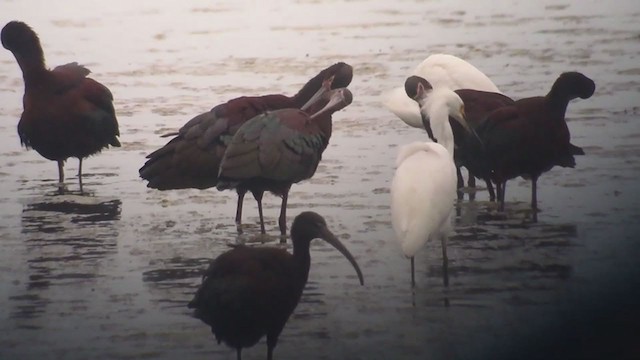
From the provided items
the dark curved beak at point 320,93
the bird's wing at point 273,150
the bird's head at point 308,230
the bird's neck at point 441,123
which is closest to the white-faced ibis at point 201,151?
the dark curved beak at point 320,93

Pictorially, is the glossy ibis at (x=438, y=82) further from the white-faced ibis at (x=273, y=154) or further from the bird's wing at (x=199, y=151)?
the white-faced ibis at (x=273, y=154)

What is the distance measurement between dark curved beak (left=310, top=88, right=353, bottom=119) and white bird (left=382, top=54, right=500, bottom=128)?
55.7 inches

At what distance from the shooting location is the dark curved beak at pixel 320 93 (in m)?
11.6

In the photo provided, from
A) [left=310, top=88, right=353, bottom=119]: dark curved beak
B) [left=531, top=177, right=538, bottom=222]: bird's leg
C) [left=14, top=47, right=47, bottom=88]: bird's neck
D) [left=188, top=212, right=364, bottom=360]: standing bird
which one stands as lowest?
[left=188, top=212, right=364, bottom=360]: standing bird

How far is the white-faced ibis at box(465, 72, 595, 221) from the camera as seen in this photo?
11.2 meters

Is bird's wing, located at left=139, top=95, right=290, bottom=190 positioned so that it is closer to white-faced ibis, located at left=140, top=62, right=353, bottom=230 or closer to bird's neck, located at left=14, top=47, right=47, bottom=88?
white-faced ibis, located at left=140, top=62, right=353, bottom=230

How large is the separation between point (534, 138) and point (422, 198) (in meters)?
2.04

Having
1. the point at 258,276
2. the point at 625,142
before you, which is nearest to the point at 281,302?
the point at 258,276

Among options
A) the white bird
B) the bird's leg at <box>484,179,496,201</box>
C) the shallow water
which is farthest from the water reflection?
the bird's leg at <box>484,179,496,201</box>

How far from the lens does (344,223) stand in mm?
11078

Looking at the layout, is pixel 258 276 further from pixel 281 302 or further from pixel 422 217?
pixel 422 217

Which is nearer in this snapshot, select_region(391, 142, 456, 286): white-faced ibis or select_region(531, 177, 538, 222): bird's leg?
select_region(391, 142, 456, 286): white-faced ibis

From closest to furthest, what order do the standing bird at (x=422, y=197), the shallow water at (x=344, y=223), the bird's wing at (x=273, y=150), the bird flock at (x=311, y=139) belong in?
1. the shallow water at (x=344, y=223)
2. the standing bird at (x=422, y=197)
3. the bird flock at (x=311, y=139)
4. the bird's wing at (x=273, y=150)

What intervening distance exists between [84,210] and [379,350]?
416cm
